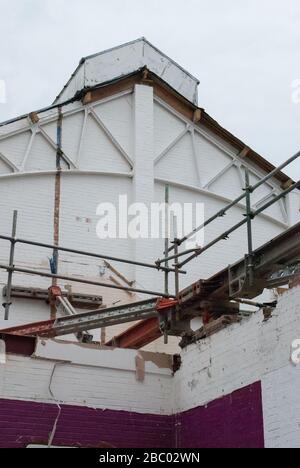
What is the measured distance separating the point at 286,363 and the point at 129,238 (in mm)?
9432

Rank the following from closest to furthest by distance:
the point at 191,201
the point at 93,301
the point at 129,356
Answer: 1. the point at 129,356
2. the point at 93,301
3. the point at 191,201

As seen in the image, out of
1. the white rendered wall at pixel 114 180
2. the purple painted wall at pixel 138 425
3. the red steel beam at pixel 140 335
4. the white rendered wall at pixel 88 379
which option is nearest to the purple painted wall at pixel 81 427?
the purple painted wall at pixel 138 425

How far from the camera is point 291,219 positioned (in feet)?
70.7

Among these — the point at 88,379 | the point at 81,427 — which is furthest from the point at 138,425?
the point at 88,379

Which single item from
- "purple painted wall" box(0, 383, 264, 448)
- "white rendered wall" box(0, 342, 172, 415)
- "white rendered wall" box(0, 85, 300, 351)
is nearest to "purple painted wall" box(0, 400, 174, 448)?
"purple painted wall" box(0, 383, 264, 448)

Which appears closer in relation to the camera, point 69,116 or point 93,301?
point 93,301

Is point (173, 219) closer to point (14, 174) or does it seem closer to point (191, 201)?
point (191, 201)

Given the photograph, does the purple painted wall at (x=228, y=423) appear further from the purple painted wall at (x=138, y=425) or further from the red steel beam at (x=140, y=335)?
the red steel beam at (x=140, y=335)

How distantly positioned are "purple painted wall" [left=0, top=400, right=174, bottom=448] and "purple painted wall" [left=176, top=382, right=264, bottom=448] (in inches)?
17.4

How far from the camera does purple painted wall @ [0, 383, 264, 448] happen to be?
10.4 metres

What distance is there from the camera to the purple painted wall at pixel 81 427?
11.3 metres
